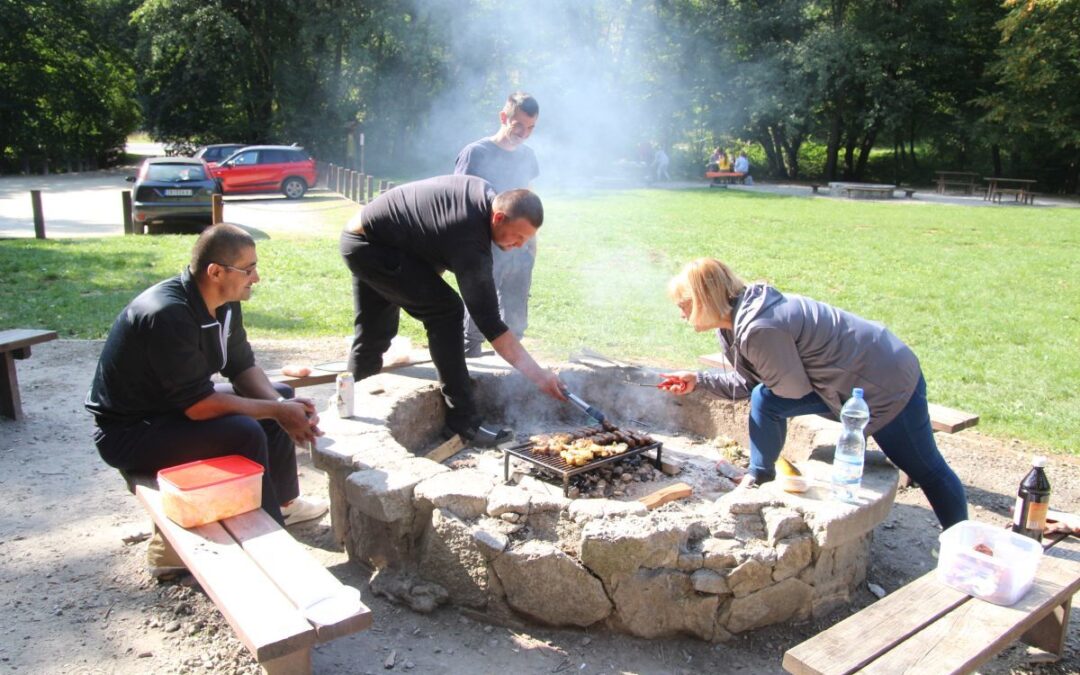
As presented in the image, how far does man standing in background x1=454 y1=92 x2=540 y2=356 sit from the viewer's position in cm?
509

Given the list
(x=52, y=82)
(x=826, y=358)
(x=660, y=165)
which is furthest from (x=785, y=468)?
(x=52, y=82)

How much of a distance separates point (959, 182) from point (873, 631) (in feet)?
85.9

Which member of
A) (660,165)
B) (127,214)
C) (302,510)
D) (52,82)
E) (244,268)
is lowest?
(302,510)

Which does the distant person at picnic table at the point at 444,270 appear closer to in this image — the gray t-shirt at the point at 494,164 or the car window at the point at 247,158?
the gray t-shirt at the point at 494,164

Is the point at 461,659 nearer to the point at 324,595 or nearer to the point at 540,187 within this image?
A: the point at 324,595

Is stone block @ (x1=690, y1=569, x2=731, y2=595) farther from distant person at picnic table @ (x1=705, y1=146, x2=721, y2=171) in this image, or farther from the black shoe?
distant person at picnic table @ (x1=705, y1=146, x2=721, y2=171)

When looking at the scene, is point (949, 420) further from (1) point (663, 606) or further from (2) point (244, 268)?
(2) point (244, 268)

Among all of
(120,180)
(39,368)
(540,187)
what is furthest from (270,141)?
(39,368)

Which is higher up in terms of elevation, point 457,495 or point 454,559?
point 457,495

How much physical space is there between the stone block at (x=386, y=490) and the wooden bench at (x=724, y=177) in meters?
22.6

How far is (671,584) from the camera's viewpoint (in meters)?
2.89

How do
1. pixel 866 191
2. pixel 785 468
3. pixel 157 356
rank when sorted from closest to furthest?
pixel 157 356, pixel 785 468, pixel 866 191

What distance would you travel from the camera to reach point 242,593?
7.55 feet

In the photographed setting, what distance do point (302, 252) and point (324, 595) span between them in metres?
8.83
